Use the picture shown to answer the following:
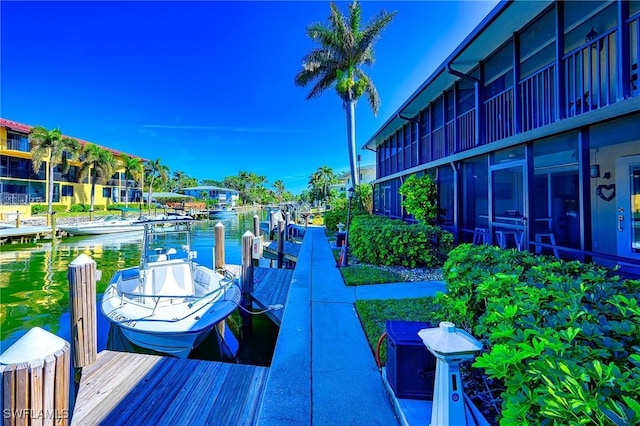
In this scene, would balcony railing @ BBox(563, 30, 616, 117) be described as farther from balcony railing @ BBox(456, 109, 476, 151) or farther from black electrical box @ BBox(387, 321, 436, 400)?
black electrical box @ BBox(387, 321, 436, 400)

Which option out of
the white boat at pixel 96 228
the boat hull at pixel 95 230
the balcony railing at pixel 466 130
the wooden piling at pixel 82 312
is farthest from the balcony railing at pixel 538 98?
the boat hull at pixel 95 230

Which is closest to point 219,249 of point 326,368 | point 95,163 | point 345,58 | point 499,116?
point 326,368

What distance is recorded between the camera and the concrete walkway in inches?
109

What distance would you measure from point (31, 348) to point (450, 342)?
2688 millimetres

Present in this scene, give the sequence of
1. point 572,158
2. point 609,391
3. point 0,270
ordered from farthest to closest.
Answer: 1. point 0,270
2. point 572,158
3. point 609,391

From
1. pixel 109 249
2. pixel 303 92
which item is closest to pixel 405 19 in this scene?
pixel 303 92

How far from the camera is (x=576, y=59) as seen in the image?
5492 mm

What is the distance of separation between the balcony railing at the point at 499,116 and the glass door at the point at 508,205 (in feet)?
3.40

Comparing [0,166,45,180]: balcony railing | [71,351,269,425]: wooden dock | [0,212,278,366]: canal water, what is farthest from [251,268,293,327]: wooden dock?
[0,166,45,180]: balcony railing

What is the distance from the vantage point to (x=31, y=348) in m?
1.73

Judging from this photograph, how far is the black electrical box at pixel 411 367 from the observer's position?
2.71m

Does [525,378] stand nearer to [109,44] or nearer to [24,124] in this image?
[109,44]

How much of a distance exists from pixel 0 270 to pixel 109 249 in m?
5.99

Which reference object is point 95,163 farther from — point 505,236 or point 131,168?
point 505,236
